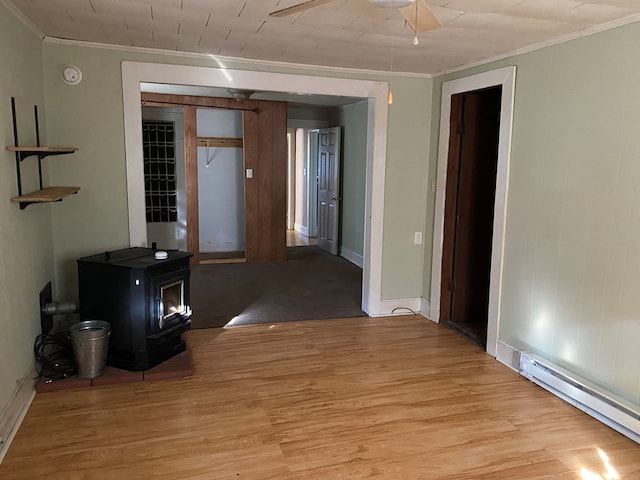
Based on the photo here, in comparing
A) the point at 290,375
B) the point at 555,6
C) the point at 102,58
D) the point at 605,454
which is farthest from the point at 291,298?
the point at 555,6

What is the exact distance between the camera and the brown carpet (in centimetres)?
475

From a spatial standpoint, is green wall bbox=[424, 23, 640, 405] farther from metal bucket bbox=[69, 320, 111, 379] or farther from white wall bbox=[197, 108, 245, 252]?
white wall bbox=[197, 108, 245, 252]

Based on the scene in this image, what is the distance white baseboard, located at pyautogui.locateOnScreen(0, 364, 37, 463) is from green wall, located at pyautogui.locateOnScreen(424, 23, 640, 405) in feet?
10.3

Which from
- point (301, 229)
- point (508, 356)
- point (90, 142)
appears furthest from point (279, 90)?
point (301, 229)

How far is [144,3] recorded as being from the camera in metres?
2.60

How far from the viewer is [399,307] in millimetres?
4801

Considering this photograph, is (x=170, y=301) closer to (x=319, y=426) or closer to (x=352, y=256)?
(x=319, y=426)

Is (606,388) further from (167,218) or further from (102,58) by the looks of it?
(167,218)

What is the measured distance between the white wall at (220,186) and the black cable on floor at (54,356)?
448cm

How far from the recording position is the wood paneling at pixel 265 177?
22.7 feet

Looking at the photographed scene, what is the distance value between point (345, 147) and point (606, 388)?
535cm

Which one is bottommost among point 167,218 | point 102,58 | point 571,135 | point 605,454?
point 605,454

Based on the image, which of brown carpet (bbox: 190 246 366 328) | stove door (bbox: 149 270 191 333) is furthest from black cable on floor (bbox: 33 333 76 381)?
brown carpet (bbox: 190 246 366 328)

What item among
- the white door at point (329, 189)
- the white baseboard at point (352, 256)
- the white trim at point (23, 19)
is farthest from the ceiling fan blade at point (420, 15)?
the white door at point (329, 189)
